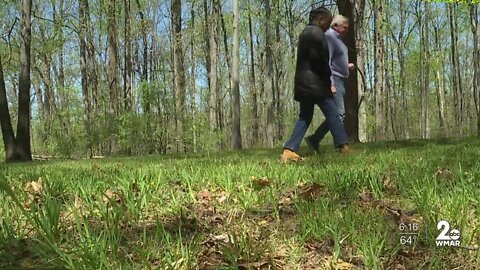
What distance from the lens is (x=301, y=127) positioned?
5273mm

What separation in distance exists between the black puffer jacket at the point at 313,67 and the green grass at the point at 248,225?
2462 millimetres

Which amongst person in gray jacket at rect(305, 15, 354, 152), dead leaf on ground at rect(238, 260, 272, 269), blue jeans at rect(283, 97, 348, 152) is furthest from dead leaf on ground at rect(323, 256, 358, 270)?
person in gray jacket at rect(305, 15, 354, 152)

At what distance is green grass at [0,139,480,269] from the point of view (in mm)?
1565

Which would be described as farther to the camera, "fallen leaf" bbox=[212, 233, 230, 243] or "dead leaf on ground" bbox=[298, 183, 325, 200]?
"dead leaf on ground" bbox=[298, 183, 325, 200]

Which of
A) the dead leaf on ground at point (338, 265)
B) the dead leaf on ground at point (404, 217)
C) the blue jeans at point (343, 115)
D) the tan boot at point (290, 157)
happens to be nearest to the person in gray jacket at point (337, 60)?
the blue jeans at point (343, 115)

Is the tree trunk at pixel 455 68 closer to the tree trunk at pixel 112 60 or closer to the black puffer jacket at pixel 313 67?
the tree trunk at pixel 112 60

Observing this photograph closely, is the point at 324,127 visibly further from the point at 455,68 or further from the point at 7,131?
the point at 455,68

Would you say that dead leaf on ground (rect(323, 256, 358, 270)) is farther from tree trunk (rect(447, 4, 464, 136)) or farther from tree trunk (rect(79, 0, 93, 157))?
tree trunk (rect(447, 4, 464, 136))

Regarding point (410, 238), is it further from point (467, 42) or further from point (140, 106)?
point (467, 42)

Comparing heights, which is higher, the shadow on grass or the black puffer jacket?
the black puffer jacket

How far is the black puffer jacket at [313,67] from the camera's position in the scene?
5.18 meters

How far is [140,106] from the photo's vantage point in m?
18.5

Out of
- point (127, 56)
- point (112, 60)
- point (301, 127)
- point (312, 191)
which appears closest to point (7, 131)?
point (301, 127)

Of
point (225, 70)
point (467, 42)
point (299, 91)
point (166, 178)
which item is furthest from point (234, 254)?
point (467, 42)
